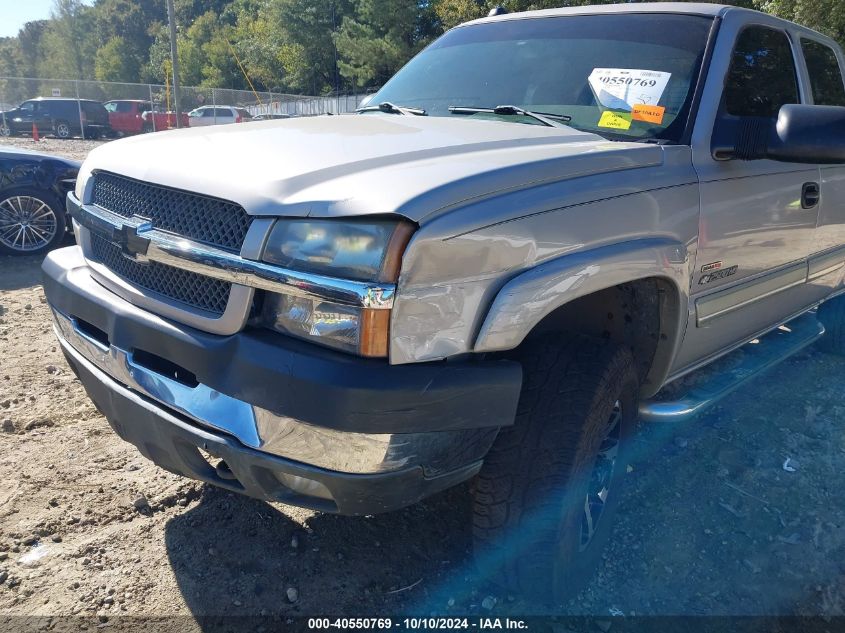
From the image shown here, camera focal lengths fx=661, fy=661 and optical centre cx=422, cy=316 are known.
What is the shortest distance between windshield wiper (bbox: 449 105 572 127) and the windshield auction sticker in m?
0.18

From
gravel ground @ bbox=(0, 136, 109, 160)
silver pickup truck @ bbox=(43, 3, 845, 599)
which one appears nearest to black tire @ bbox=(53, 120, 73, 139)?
gravel ground @ bbox=(0, 136, 109, 160)

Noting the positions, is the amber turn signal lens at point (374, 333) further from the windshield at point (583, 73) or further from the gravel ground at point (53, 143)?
the gravel ground at point (53, 143)

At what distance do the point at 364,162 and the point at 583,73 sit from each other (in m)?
1.40

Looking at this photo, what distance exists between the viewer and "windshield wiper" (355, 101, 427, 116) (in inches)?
122

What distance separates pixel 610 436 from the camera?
97.5 inches

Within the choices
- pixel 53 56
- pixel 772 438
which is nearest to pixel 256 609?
pixel 772 438

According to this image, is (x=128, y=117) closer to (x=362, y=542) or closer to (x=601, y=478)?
(x=362, y=542)

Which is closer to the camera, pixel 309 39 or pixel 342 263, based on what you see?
pixel 342 263

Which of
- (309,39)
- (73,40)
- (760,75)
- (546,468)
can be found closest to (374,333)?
(546,468)

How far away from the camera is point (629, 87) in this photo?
2.69 metres

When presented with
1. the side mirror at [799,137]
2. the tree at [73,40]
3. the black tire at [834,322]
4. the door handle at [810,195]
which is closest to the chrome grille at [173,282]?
the side mirror at [799,137]

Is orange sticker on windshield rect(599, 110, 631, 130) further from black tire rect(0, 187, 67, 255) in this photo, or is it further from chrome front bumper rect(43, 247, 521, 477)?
black tire rect(0, 187, 67, 255)

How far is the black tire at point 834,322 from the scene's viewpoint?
470 centimetres

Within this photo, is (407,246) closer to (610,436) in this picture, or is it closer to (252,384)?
(252,384)
